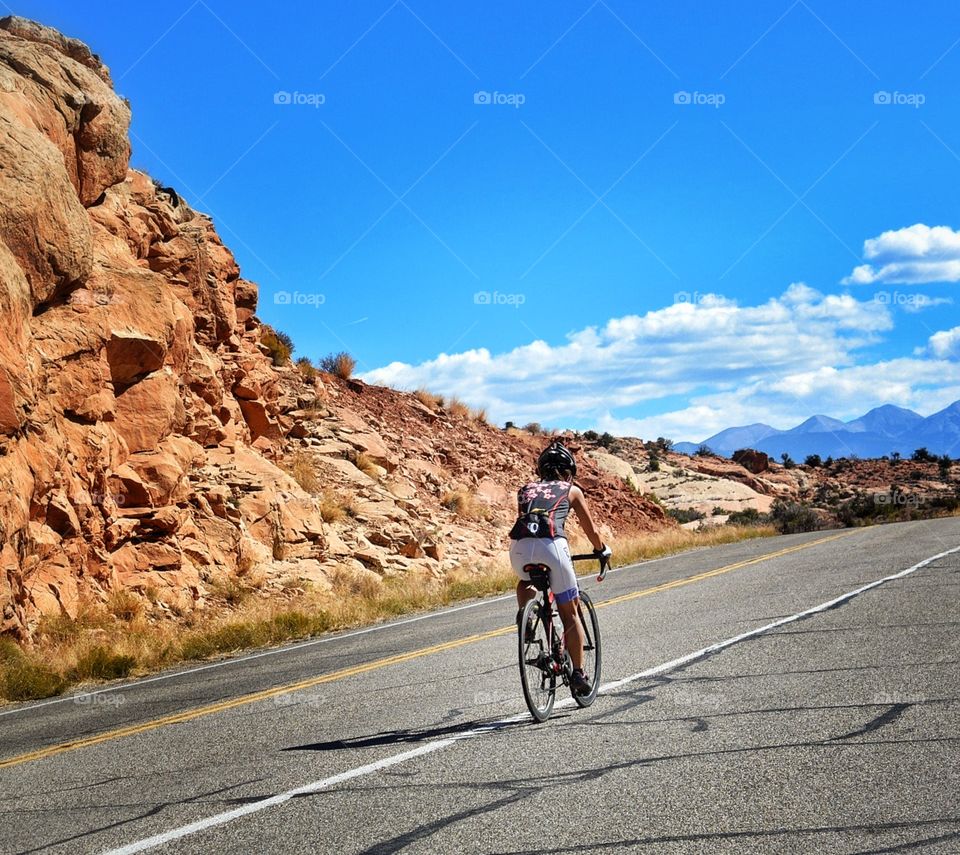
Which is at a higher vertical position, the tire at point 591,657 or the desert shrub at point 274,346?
the desert shrub at point 274,346

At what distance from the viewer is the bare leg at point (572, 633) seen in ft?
25.8

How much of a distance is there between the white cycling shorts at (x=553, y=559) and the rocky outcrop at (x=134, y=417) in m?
9.89

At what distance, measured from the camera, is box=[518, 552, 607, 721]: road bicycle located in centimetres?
755

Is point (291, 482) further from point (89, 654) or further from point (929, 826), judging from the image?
point (929, 826)

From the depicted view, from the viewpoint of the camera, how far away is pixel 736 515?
46.2m

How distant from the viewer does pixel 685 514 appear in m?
51.8

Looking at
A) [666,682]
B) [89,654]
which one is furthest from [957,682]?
[89,654]

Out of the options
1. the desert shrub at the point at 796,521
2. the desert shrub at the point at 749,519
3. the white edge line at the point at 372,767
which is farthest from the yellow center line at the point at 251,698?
the desert shrub at the point at 749,519

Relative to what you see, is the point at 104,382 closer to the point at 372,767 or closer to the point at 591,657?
the point at 591,657

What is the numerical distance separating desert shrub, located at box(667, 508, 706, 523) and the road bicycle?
139 ft

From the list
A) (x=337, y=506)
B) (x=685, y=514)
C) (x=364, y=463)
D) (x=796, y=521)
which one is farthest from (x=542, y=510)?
(x=685, y=514)

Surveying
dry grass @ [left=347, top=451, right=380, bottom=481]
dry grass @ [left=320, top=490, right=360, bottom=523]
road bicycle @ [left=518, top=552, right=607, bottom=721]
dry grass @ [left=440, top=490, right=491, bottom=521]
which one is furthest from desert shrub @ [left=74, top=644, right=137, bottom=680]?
dry grass @ [left=440, top=490, right=491, bottom=521]

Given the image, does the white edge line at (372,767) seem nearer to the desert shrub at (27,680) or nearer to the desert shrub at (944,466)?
the desert shrub at (27,680)

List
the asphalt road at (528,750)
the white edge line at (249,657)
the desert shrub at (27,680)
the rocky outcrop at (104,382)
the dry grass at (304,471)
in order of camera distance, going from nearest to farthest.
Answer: the asphalt road at (528,750) < the white edge line at (249,657) < the desert shrub at (27,680) < the rocky outcrop at (104,382) < the dry grass at (304,471)
